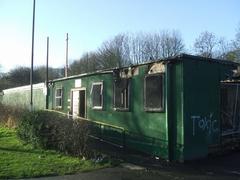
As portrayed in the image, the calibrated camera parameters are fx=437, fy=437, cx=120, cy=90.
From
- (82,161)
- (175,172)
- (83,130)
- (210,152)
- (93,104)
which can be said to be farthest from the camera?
(93,104)

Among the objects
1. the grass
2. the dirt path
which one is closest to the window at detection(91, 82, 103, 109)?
the grass

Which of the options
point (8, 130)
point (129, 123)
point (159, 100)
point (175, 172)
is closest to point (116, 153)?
point (129, 123)

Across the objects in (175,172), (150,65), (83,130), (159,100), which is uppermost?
(150,65)

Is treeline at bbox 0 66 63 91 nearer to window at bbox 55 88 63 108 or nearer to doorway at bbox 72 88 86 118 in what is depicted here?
window at bbox 55 88 63 108

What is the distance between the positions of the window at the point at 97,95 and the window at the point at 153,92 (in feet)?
12.6

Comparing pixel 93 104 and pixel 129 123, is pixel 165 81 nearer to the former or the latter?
pixel 129 123

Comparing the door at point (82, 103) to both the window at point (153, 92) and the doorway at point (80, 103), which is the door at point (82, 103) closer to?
the doorway at point (80, 103)

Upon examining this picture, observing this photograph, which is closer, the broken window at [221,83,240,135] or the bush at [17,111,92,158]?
the bush at [17,111,92,158]

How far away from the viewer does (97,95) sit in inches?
755

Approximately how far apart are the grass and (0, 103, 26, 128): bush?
698cm

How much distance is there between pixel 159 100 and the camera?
569 inches

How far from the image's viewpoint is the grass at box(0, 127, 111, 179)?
11.5 meters

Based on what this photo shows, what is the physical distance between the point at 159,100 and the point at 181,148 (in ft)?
5.90

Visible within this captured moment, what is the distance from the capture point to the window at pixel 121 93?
16.4m
